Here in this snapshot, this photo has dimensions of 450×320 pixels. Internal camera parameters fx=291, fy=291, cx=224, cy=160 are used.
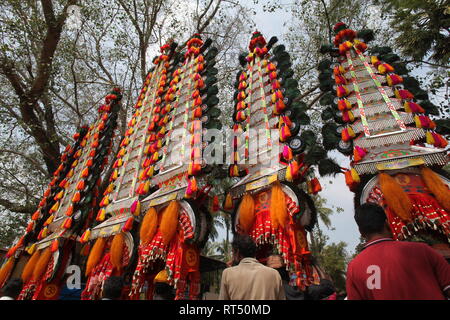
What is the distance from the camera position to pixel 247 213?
3.97m

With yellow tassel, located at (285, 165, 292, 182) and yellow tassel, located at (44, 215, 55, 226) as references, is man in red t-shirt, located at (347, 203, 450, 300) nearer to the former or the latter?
yellow tassel, located at (285, 165, 292, 182)

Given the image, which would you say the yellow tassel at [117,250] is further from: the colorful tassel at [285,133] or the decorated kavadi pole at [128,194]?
the colorful tassel at [285,133]

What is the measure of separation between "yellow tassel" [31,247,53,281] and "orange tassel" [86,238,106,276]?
1.17 metres

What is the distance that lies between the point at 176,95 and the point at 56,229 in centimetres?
383

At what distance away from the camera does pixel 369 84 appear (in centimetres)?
471

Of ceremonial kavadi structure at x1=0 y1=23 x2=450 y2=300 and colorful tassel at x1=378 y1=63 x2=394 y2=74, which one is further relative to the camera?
colorful tassel at x1=378 y1=63 x2=394 y2=74

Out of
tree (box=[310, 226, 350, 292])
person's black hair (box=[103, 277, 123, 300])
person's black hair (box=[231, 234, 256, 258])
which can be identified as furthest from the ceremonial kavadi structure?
tree (box=[310, 226, 350, 292])

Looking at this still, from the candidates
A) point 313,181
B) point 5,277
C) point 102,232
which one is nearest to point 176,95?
point 102,232

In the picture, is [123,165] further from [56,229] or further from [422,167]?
[422,167]

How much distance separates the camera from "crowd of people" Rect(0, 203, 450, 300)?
5.08 feet

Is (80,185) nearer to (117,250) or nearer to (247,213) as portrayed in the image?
(117,250)

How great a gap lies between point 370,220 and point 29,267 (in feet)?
19.8

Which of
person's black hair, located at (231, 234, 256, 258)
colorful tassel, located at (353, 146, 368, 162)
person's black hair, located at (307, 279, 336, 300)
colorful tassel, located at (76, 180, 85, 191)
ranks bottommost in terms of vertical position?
person's black hair, located at (307, 279, 336, 300)

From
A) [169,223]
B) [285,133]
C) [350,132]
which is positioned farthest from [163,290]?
[350,132]
